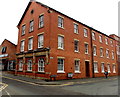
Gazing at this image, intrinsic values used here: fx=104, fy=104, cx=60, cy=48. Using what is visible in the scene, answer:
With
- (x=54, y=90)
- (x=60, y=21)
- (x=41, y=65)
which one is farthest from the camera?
(x=60, y=21)

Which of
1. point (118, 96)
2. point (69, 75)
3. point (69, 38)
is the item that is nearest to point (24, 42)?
point (69, 38)

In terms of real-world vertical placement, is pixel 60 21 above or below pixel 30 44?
above

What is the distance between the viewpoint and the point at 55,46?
52.2 ft

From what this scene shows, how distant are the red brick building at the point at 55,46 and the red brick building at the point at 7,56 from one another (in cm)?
513

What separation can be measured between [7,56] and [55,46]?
1784 centimetres

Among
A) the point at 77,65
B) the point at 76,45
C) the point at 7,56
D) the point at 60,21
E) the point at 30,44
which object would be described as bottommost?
the point at 77,65

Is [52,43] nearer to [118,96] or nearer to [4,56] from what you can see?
[118,96]

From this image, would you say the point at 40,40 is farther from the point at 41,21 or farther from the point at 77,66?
the point at 77,66

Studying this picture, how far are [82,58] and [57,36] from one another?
275 inches

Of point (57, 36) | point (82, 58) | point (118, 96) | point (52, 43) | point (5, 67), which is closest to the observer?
point (118, 96)

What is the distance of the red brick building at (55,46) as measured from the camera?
1566 cm

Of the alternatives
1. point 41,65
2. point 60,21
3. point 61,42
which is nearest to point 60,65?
point 41,65

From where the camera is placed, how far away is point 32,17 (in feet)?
65.7

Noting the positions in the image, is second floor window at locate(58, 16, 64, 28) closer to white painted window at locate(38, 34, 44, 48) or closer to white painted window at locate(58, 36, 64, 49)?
white painted window at locate(58, 36, 64, 49)
